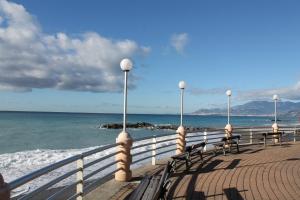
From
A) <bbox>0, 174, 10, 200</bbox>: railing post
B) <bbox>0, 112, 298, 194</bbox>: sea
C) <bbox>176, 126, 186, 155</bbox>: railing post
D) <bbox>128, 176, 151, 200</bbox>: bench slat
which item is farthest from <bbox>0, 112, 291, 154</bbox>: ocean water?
<bbox>0, 174, 10, 200</bbox>: railing post

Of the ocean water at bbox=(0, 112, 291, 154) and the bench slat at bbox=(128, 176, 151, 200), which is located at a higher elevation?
the bench slat at bbox=(128, 176, 151, 200)

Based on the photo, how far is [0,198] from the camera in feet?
9.08

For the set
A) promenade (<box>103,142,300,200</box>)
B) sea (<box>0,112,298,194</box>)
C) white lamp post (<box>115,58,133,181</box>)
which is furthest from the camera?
sea (<box>0,112,298,194</box>)

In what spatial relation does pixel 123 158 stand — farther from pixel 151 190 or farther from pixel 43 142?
pixel 43 142

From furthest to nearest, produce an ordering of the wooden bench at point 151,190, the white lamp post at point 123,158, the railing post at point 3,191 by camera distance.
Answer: the white lamp post at point 123,158 → the wooden bench at point 151,190 → the railing post at point 3,191

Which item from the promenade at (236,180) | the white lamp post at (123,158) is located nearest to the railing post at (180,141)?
the promenade at (236,180)

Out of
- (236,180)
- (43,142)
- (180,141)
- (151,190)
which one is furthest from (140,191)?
(43,142)

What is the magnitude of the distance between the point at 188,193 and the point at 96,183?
1.71 metres

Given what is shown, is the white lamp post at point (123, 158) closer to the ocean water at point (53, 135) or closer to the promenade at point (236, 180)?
the promenade at point (236, 180)

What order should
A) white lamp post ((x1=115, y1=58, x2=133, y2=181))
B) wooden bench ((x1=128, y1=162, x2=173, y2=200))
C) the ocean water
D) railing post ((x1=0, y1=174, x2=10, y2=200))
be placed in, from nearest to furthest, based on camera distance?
railing post ((x1=0, y1=174, x2=10, y2=200)) → wooden bench ((x1=128, y1=162, x2=173, y2=200)) → white lamp post ((x1=115, y1=58, x2=133, y2=181)) → the ocean water

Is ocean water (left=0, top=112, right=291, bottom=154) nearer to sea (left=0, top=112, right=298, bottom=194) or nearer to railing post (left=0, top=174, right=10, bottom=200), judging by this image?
sea (left=0, top=112, right=298, bottom=194)

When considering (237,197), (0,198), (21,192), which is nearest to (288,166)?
(237,197)

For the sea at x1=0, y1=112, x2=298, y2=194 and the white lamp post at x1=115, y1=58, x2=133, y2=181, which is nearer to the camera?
the white lamp post at x1=115, y1=58, x2=133, y2=181

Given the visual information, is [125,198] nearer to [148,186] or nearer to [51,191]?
[148,186]
